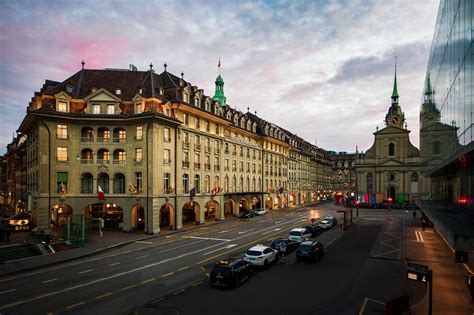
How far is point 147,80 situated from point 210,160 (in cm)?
1784

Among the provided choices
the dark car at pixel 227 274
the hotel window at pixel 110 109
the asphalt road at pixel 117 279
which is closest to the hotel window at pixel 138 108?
the hotel window at pixel 110 109

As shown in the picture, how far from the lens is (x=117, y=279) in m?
23.9

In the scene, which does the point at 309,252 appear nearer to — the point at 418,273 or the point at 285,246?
the point at 285,246

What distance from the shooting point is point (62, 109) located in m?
44.8

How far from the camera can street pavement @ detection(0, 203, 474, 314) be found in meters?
18.5

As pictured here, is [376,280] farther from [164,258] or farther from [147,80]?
[147,80]

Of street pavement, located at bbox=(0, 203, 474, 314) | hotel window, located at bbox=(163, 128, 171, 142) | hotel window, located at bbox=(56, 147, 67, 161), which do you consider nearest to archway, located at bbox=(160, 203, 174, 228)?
hotel window, located at bbox=(163, 128, 171, 142)

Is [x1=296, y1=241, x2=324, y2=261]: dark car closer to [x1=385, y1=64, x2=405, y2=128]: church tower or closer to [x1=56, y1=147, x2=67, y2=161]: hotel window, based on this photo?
[x1=56, y1=147, x2=67, y2=161]: hotel window

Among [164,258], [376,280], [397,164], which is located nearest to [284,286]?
[376,280]

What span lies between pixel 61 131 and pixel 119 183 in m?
10.4

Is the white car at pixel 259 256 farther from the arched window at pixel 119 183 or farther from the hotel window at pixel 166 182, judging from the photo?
the arched window at pixel 119 183

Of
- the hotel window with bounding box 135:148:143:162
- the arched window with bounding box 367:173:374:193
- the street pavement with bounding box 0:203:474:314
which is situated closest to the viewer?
the street pavement with bounding box 0:203:474:314

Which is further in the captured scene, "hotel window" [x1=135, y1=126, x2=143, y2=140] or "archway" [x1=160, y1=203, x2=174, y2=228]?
"archway" [x1=160, y1=203, x2=174, y2=228]

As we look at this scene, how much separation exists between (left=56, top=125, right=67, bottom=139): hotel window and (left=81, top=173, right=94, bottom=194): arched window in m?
5.89
